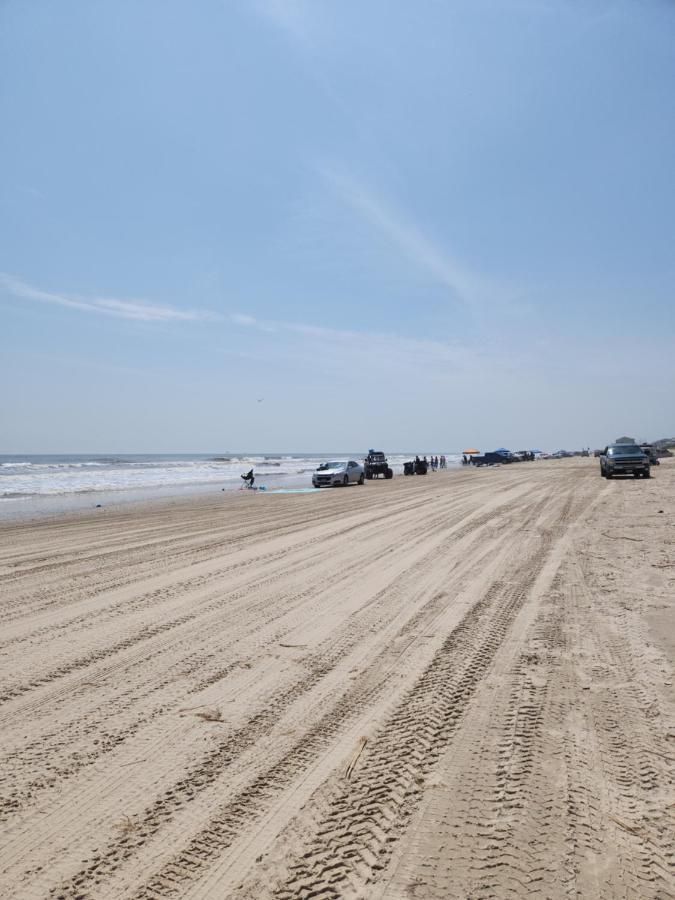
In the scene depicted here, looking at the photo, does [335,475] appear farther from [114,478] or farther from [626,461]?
[114,478]

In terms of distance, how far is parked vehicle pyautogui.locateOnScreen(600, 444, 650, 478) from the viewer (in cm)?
2639

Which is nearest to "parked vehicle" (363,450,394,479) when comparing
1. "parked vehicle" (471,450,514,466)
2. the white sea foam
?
the white sea foam

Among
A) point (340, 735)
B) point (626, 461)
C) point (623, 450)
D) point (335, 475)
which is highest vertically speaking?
point (623, 450)

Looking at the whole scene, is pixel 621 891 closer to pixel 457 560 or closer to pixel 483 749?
pixel 483 749

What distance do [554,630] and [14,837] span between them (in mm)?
4175

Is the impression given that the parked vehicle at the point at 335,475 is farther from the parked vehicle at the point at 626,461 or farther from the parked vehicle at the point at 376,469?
the parked vehicle at the point at 626,461

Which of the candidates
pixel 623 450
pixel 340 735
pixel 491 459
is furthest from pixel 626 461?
pixel 491 459

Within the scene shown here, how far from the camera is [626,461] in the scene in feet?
87.1

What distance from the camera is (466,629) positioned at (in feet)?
16.0

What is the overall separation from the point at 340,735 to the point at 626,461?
90.3ft

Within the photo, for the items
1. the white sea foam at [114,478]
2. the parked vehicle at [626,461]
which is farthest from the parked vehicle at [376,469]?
the parked vehicle at [626,461]

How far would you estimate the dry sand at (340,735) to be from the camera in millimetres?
2092

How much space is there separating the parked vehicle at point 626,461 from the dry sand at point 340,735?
2177 centimetres

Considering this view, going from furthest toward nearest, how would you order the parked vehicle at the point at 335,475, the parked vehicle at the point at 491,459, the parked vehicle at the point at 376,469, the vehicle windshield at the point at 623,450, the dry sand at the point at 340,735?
the parked vehicle at the point at 491,459 < the parked vehicle at the point at 376,469 < the parked vehicle at the point at 335,475 < the vehicle windshield at the point at 623,450 < the dry sand at the point at 340,735
